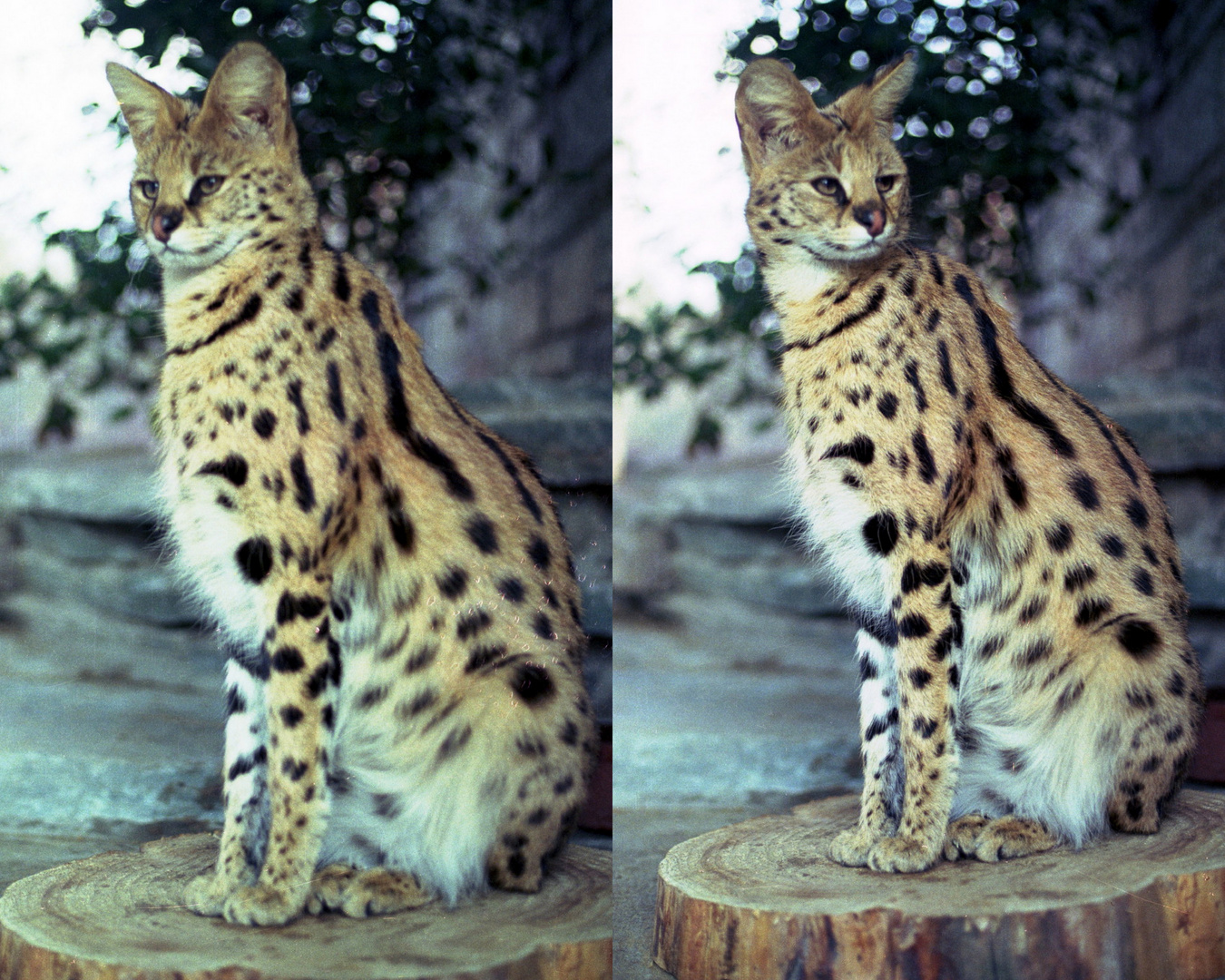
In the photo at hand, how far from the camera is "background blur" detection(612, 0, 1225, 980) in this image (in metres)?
2.29

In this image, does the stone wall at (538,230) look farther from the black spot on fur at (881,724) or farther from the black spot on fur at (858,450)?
the black spot on fur at (881,724)

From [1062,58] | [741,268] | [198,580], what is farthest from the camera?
[1062,58]

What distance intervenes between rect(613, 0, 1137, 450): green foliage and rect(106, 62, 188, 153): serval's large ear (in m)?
1.04

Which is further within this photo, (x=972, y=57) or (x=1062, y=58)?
(x=1062, y=58)

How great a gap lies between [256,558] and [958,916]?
4.11 ft

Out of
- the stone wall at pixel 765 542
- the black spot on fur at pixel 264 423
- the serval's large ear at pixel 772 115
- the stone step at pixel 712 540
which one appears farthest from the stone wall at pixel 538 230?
the stone step at pixel 712 540

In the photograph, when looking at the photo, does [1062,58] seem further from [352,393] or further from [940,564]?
[352,393]

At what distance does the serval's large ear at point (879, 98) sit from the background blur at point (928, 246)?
74 mm

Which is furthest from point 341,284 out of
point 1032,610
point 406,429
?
point 1032,610

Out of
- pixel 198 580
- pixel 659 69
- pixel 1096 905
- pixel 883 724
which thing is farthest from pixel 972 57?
pixel 198 580

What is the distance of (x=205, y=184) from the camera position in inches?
73.9

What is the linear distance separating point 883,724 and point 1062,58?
1577 millimetres

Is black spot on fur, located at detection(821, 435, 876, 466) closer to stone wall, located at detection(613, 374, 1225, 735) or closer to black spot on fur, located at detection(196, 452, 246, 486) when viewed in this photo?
stone wall, located at detection(613, 374, 1225, 735)

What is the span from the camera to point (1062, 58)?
261cm
